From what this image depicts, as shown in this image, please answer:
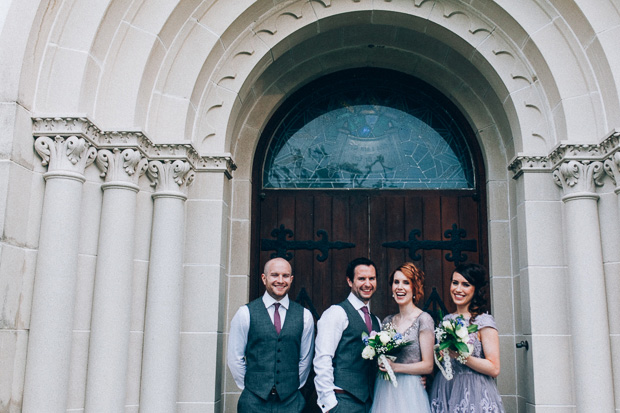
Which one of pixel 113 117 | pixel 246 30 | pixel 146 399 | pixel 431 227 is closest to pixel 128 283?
pixel 146 399

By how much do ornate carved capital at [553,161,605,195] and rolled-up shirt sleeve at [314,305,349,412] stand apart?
5.98 feet

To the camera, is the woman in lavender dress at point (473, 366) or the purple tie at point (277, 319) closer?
the woman in lavender dress at point (473, 366)

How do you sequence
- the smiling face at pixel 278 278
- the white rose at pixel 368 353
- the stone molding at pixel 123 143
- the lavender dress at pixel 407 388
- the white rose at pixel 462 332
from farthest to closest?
1. the smiling face at pixel 278 278
2. the stone molding at pixel 123 143
3. the lavender dress at pixel 407 388
4. the white rose at pixel 368 353
5. the white rose at pixel 462 332

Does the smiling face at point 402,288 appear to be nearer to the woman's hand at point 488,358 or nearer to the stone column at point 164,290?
the woman's hand at point 488,358

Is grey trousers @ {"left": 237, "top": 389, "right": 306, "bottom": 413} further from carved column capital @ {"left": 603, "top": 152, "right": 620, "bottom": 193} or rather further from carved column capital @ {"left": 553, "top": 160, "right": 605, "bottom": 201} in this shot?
carved column capital @ {"left": 603, "top": 152, "right": 620, "bottom": 193}

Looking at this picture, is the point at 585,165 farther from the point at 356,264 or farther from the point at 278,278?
the point at 278,278

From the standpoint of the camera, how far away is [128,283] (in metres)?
3.77

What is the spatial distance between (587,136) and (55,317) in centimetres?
370

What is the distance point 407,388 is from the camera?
3562 mm

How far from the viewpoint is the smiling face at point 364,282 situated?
12.2 ft

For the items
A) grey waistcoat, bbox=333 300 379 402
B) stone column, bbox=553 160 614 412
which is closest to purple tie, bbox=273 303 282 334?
grey waistcoat, bbox=333 300 379 402

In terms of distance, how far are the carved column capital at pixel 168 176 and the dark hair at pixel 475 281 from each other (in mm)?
2014

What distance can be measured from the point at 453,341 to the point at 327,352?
774 millimetres

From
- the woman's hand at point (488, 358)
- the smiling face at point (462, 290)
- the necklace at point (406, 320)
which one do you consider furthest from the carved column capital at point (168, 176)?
the woman's hand at point (488, 358)
